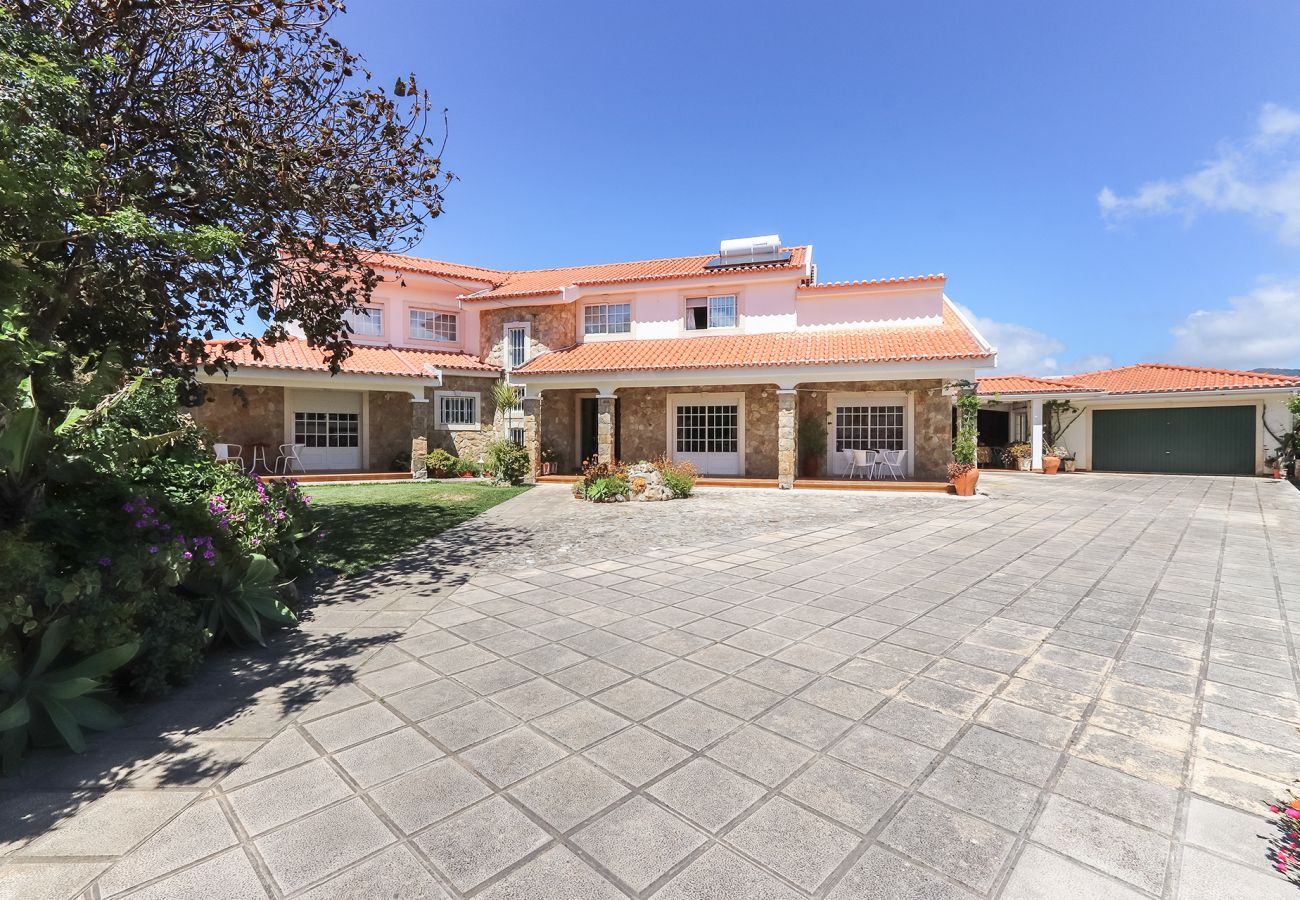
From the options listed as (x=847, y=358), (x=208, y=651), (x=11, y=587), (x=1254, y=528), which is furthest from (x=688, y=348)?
(x=11, y=587)

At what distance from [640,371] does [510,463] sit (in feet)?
14.9

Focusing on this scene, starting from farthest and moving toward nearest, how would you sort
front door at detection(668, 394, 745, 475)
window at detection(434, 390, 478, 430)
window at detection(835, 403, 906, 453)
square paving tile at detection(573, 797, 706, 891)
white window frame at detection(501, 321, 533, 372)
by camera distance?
white window frame at detection(501, 321, 533, 372)
window at detection(434, 390, 478, 430)
front door at detection(668, 394, 745, 475)
window at detection(835, 403, 906, 453)
square paving tile at detection(573, 797, 706, 891)

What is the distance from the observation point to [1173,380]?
65.6ft

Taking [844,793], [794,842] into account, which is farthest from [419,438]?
[794,842]

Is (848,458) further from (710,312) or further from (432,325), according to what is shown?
(432,325)

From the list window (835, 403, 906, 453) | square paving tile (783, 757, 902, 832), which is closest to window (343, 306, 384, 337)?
window (835, 403, 906, 453)

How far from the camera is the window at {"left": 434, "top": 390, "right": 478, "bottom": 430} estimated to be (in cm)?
1850

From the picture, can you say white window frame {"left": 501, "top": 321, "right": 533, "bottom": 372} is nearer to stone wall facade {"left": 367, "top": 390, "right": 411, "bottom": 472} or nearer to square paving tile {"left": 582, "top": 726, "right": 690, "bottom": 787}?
stone wall facade {"left": 367, "top": 390, "right": 411, "bottom": 472}

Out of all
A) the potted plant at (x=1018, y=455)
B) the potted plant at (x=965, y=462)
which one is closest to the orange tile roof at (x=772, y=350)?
the potted plant at (x=965, y=462)

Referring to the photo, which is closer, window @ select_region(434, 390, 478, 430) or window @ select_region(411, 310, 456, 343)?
window @ select_region(434, 390, 478, 430)

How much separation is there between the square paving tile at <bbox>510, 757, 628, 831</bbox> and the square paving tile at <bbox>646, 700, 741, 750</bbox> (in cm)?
49

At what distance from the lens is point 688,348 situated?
16.6 m

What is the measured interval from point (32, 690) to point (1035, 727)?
509 cm

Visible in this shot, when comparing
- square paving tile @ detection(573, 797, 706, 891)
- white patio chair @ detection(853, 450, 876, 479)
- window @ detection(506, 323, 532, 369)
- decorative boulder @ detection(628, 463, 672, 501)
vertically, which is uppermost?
window @ detection(506, 323, 532, 369)
